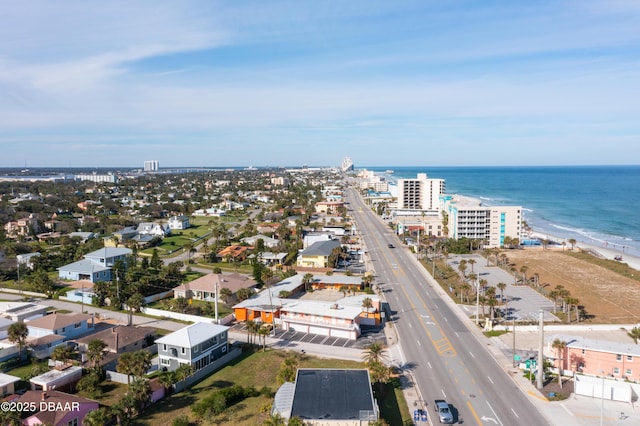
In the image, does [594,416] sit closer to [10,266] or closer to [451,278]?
[451,278]

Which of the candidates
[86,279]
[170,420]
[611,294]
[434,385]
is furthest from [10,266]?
[611,294]

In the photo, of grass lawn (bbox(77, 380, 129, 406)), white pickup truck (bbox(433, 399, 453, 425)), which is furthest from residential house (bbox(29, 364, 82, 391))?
white pickup truck (bbox(433, 399, 453, 425))

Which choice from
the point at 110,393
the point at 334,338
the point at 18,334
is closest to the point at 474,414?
the point at 334,338

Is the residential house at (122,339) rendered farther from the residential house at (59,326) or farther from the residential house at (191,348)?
the residential house at (191,348)

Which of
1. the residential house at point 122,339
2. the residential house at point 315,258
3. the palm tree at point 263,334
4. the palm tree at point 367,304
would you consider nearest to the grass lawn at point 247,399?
the palm tree at point 263,334

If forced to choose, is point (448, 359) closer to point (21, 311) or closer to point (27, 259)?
point (21, 311)

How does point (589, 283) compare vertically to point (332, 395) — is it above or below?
below
